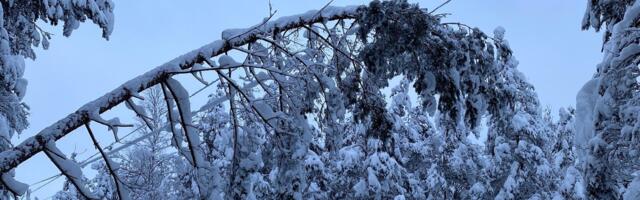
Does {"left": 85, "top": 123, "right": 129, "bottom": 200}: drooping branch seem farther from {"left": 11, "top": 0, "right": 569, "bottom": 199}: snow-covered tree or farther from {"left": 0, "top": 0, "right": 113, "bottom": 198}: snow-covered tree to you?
{"left": 0, "top": 0, "right": 113, "bottom": 198}: snow-covered tree

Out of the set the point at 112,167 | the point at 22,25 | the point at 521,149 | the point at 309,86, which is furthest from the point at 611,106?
the point at 521,149

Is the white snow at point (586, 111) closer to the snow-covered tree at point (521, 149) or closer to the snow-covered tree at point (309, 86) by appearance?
the snow-covered tree at point (309, 86)

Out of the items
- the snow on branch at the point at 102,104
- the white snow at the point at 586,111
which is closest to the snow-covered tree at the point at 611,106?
the white snow at the point at 586,111

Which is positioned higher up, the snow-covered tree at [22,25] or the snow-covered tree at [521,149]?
the snow-covered tree at [22,25]

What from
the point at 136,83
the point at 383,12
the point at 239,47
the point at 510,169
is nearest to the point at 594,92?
the point at 383,12

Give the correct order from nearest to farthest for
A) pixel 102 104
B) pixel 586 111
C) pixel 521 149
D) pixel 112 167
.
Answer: pixel 102 104 → pixel 112 167 → pixel 586 111 → pixel 521 149

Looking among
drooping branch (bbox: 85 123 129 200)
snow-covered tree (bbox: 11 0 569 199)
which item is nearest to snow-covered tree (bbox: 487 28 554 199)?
snow-covered tree (bbox: 11 0 569 199)

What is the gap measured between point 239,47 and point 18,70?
6.50 m

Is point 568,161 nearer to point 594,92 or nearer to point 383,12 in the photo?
point 594,92

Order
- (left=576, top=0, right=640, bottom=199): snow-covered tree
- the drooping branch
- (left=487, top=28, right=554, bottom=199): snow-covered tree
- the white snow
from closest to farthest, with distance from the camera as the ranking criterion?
the drooping branch < (left=576, top=0, right=640, bottom=199): snow-covered tree < the white snow < (left=487, top=28, right=554, bottom=199): snow-covered tree

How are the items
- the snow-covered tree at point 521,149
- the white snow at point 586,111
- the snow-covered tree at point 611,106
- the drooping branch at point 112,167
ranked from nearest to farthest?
the drooping branch at point 112,167
the snow-covered tree at point 611,106
the white snow at point 586,111
the snow-covered tree at point 521,149

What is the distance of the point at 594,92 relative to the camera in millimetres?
7906

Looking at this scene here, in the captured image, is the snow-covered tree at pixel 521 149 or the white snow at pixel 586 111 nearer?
the white snow at pixel 586 111

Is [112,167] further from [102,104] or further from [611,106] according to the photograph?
[611,106]
